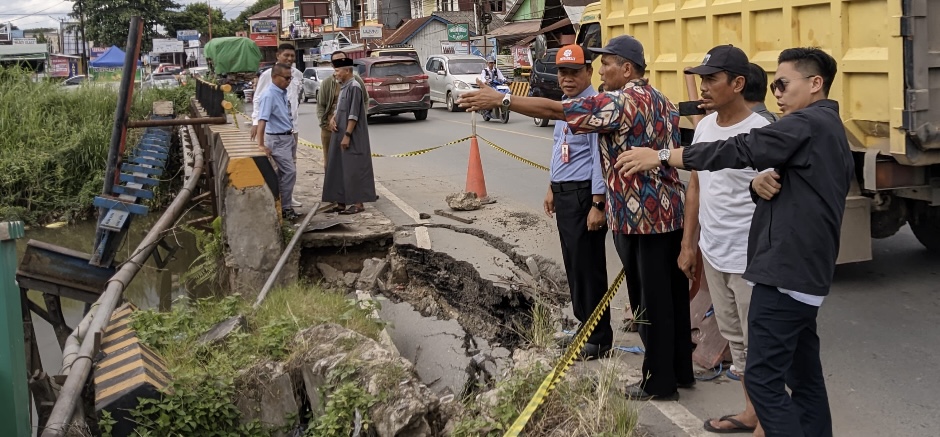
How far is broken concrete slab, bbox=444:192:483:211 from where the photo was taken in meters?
9.95

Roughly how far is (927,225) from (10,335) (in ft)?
21.4

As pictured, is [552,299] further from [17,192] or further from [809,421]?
[17,192]

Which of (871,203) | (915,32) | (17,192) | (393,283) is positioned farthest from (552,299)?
(17,192)

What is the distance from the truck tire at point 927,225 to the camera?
6.74m

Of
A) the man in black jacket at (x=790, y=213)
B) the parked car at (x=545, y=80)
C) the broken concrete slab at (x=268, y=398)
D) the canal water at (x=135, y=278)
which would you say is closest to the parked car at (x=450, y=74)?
the parked car at (x=545, y=80)

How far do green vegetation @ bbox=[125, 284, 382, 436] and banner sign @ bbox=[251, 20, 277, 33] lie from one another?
71253 millimetres

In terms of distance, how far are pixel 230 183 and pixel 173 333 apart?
1.76 m

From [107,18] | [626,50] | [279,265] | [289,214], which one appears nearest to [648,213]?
[626,50]

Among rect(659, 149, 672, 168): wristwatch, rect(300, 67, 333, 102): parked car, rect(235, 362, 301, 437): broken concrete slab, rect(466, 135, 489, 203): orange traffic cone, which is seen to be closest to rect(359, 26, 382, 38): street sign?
rect(300, 67, 333, 102): parked car

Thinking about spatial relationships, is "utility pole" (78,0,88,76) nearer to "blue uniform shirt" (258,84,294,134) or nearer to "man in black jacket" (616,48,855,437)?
"blue uniform shirt" (258,84,294,134)

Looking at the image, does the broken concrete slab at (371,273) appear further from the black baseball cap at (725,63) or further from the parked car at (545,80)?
the parked car at (545,80)

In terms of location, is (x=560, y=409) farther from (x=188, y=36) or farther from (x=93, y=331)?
(x=188, y=36)

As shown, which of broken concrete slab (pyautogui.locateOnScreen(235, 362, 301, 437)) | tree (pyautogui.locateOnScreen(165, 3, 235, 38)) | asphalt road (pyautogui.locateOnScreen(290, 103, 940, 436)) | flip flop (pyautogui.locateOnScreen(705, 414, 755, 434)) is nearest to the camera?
flip flop (pyautogui.locateOnScreen(705, 414, 755, 434))

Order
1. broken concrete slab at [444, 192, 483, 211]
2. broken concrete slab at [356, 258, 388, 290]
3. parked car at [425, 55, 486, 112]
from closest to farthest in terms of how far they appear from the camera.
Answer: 1. broken concrete slab at [356, 258, 388, 290]
2. broken concrete slab at [444, 192, 483, 211]
3. parked car at [425, 55, 486, 112]
